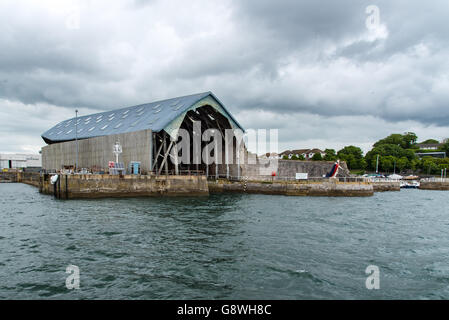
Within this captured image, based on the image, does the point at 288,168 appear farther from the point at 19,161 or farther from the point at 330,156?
the point at 19,161

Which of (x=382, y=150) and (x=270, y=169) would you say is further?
(x=382, y=150)

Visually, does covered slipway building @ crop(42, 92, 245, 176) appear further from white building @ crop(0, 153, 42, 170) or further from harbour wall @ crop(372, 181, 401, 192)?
white building @ crop(0, 153, 42, 170)

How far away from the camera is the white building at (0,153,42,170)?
129637 millimetres

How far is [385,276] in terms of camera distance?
1120 cm

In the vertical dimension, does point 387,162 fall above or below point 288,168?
above

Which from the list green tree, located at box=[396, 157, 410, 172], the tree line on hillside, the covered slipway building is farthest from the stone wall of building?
green tree, located at box=[396, 157, 410, 172]

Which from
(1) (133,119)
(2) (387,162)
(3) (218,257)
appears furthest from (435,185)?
(3) (218,257)

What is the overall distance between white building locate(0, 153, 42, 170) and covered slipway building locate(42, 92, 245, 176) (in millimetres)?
75354

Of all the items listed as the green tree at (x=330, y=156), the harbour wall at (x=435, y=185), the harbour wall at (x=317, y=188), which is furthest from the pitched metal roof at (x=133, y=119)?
the green tree at (x=330, y=156)

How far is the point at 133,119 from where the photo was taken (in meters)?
52.3

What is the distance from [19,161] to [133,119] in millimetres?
112424

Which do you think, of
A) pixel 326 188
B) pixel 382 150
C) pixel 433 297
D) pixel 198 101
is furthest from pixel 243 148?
pixel 382 150

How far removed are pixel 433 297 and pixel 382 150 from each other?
13620 centimetres

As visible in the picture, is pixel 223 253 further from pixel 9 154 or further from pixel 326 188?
pixel 9 154
